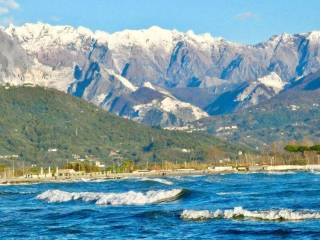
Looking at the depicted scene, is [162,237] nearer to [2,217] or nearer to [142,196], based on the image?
[2,217]

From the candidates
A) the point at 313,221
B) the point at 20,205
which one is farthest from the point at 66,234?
the point at 20,205

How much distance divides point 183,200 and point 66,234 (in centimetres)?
4069

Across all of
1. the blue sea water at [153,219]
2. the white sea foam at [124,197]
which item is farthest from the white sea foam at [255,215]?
the white sea foam at [124,197]

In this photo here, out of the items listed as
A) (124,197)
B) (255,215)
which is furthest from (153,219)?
(124,197)

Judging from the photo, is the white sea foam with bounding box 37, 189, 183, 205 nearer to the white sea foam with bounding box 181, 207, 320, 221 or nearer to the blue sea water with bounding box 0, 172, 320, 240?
the blue sea water with bounding box 0, 172, 320, 240

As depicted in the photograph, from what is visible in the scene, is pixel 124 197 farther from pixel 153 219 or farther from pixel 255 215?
pixel 255 215

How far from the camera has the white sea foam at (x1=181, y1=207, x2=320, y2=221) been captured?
3130 inches

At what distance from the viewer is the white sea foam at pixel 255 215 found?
261ft

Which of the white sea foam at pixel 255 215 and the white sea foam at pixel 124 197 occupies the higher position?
the white sea foam at pixel 124 197

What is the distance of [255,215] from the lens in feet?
270

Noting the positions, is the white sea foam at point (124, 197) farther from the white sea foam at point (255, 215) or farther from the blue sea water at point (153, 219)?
the white sea foam at point (255, 215)

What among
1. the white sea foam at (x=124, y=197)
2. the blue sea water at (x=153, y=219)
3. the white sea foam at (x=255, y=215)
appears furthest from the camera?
the white sea foam at (x=124, y=197)

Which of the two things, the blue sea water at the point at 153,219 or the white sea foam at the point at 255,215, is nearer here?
the blue sea water at the point at 153,219

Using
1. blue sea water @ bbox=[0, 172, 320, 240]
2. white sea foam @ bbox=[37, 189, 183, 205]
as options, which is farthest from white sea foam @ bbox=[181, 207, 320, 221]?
white sea foam @ bbox=[37, 189, 183, 205]
